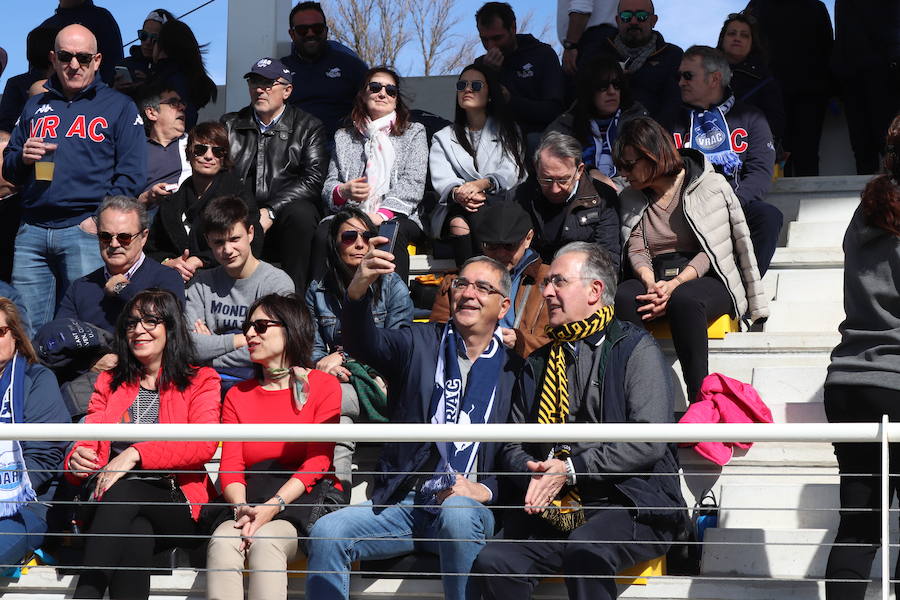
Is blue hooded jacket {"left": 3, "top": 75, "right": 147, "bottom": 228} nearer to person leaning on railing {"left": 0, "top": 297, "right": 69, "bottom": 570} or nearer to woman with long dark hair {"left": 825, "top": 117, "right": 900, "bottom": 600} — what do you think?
person leaning on railing {"left": 0, "top": 297, "right": 69, "bottom": 570}

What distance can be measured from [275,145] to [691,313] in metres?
2.63

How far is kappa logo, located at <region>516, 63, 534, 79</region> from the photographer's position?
7.58 metres

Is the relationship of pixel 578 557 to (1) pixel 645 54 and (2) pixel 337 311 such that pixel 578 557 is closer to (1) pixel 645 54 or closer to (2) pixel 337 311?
(2) pixel 337 311

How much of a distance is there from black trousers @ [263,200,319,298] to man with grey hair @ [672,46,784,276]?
5.94 ft

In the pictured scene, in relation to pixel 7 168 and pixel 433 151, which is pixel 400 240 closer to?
pixel 433 151

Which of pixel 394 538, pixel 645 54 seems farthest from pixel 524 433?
pixel 645 54

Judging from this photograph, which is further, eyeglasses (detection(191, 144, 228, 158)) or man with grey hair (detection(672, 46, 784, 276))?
eyeglasses (detection(191, 144, 228, 158))

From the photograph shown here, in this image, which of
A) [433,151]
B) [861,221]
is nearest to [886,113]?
[433,151]

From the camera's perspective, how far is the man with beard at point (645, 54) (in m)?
7.20

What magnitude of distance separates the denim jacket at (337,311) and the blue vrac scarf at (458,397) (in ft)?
2.32

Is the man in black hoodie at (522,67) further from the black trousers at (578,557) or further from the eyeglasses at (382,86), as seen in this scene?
the black trousers at (578,557)

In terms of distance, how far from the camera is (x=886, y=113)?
7637 millimetres

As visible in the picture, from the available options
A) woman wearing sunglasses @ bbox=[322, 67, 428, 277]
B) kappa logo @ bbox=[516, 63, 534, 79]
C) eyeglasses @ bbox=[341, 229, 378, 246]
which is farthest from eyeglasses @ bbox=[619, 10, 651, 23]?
eyeglasses @ bbox=[341, 229, 378, 246]

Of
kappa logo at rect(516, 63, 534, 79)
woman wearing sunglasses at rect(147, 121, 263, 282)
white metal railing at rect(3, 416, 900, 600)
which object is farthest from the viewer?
kappa logo at rect(516, 63, 534, 79)
